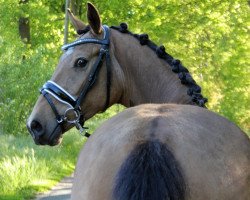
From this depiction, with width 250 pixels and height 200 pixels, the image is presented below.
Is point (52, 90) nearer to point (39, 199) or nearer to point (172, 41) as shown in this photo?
point (39, 199)

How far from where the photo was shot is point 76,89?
183 inches

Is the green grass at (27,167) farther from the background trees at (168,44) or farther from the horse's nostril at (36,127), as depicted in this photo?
the horse's nostril at (36,127)

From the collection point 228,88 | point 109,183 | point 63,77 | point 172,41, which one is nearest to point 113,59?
point 63,77

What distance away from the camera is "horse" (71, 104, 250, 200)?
2.54 m

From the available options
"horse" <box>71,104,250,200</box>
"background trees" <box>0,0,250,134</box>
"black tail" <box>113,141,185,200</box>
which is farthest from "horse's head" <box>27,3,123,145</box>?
"background trees" <box>0,0,250,134</box>

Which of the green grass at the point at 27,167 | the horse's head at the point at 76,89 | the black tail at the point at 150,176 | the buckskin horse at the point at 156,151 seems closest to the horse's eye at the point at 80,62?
the horse's head at the point at 76,89

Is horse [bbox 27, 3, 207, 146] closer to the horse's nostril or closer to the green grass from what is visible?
the horse's nostril

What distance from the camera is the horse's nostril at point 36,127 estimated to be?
448 centimetres

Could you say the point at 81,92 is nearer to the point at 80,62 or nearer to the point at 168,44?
the point at 80,62

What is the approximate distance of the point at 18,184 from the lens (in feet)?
41.1

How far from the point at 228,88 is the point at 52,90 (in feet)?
65.9

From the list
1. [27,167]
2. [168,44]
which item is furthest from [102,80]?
[168,44]

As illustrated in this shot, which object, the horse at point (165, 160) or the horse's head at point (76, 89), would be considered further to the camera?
the horse's head at point (76, 89)

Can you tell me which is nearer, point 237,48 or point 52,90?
point 52,90
